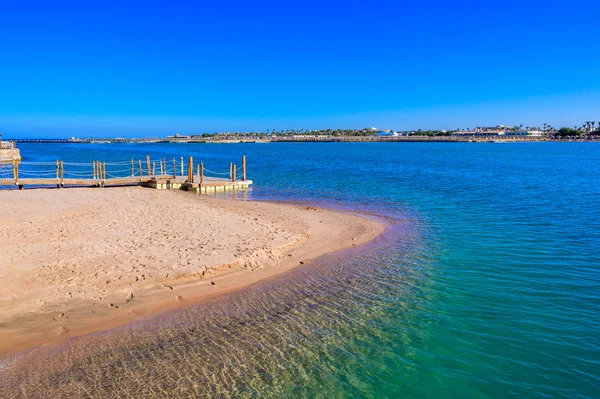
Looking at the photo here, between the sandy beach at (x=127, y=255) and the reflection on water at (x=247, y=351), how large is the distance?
28.8 inches

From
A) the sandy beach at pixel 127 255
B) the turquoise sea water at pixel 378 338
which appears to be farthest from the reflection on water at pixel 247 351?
the sandy beach at pixel 127 255

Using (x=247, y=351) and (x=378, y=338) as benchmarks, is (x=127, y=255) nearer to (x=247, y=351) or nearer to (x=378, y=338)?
(x=247, y=351)

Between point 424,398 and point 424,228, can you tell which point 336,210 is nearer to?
point 424,228

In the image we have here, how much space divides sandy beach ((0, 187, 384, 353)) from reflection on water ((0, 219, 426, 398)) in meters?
0.73

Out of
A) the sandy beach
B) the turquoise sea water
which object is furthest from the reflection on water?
the sandy beach

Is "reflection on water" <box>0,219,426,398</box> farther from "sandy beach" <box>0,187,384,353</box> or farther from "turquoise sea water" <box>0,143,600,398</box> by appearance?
"sandy beach" <box>0,187,384,353</box>

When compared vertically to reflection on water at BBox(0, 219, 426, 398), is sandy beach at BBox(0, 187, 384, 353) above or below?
above

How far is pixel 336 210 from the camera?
20625 millimetres

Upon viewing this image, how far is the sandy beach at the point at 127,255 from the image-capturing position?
784 cm

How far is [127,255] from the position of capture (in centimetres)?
1060

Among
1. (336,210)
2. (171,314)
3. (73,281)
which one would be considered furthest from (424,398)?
(336,210)

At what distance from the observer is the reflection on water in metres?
5.84

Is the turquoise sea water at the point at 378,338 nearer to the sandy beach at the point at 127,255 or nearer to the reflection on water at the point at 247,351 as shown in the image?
the reflection on water at the point at 247,351

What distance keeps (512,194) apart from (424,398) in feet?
77.5
